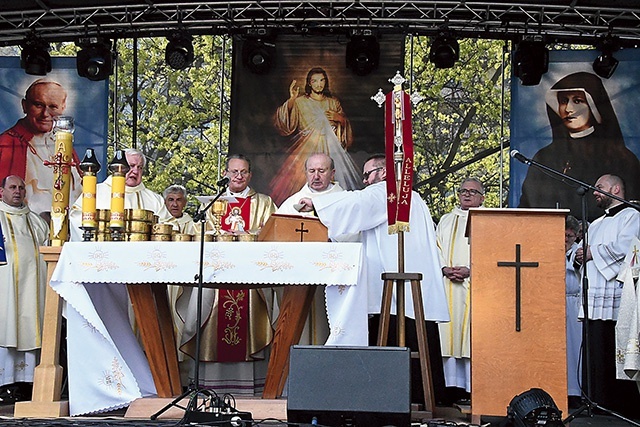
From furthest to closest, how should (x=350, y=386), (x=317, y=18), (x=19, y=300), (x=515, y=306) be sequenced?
(x=317, y=18) → (x=19, y=300) → (x=515, y=306) → (x=350, y=386)

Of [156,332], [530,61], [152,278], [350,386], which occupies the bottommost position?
[350,386]

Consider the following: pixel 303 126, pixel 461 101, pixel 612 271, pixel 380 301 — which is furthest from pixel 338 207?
pixel 461 101

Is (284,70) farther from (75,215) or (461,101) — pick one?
(461,101)

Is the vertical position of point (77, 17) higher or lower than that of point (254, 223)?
higher

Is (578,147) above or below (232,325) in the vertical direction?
above

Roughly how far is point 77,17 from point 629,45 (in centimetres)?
570

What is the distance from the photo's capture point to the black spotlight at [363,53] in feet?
34.1

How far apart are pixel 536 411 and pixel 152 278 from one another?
102 inches

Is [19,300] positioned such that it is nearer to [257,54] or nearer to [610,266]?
[257,54]

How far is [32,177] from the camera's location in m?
10.8

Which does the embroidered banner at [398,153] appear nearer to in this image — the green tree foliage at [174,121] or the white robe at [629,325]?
the white robe at [629,325]

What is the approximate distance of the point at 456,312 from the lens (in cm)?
929

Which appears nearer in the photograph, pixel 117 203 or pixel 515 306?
pixel 515 306

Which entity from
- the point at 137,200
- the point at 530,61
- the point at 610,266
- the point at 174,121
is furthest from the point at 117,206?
the point at 174,121
